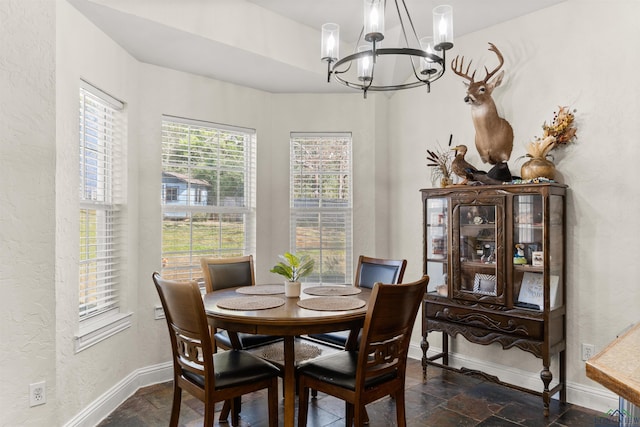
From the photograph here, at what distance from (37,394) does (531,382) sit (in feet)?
10.9

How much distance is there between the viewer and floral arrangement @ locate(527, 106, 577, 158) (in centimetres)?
304

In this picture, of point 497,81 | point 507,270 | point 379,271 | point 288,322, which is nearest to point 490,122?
point 497,81

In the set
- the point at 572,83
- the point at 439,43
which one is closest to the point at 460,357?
the point at 572,83

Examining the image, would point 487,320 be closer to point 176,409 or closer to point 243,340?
point 243,340

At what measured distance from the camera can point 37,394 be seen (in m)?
2.28

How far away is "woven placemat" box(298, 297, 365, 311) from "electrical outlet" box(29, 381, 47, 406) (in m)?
1.47

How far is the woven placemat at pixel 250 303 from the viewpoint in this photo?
2412 mm

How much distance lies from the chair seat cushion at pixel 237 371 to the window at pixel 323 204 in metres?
1.90

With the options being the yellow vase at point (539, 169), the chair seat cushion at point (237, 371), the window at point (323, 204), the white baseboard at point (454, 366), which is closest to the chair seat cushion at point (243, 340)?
the chair seat cushion at point (237, 371)

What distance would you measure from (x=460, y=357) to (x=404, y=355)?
1.65 metres

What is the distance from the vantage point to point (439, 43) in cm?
208

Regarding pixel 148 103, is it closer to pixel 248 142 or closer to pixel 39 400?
pixel 248 142

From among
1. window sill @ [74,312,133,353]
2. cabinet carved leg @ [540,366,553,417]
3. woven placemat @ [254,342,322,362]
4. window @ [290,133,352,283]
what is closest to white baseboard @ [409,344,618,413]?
cabinet carved leg @ [540,366,553,417]

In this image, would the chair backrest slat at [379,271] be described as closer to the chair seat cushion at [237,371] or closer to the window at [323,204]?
the window at [323,204]
